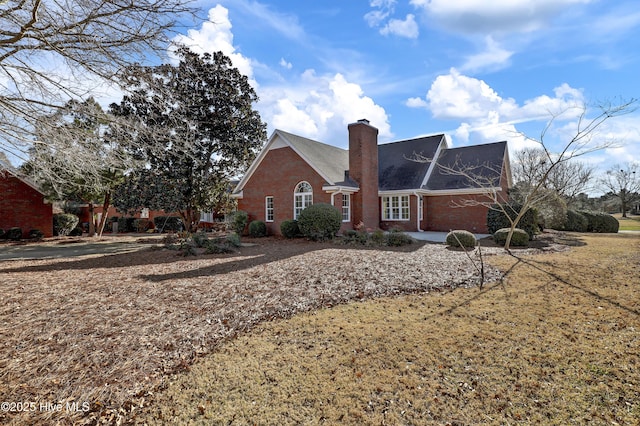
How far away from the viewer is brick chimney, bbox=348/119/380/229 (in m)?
19.3

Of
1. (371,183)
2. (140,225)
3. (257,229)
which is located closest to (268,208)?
(257,229)

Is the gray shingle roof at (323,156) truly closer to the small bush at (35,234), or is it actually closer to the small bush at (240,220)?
the small bush at (240,220)

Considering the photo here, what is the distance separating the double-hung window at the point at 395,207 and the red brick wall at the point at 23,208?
21.3m

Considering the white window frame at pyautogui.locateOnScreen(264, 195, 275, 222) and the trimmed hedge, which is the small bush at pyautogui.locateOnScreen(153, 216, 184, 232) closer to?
the white window frame at pyautogui.locateOnScreen(264, 195, 275, 222)

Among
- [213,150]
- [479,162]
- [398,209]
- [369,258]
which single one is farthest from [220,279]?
[479,162]

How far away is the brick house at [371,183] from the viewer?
1902cm

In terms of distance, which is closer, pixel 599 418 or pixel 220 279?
pixel 599 418

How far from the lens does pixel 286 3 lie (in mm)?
8055

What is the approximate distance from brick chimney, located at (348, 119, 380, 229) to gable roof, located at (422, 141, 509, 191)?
3802mm

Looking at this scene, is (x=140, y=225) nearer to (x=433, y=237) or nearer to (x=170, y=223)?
(x=170, y=223)

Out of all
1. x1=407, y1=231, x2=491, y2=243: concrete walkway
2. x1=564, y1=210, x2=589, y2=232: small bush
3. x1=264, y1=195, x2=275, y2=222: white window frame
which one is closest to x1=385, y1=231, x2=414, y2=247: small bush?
x1=407, y1=231, x2=491, y2=243: concrete walkway

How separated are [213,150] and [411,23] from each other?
1405 cm

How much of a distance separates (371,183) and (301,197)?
14.2ft

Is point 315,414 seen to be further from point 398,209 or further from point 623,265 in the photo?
point 398,209
